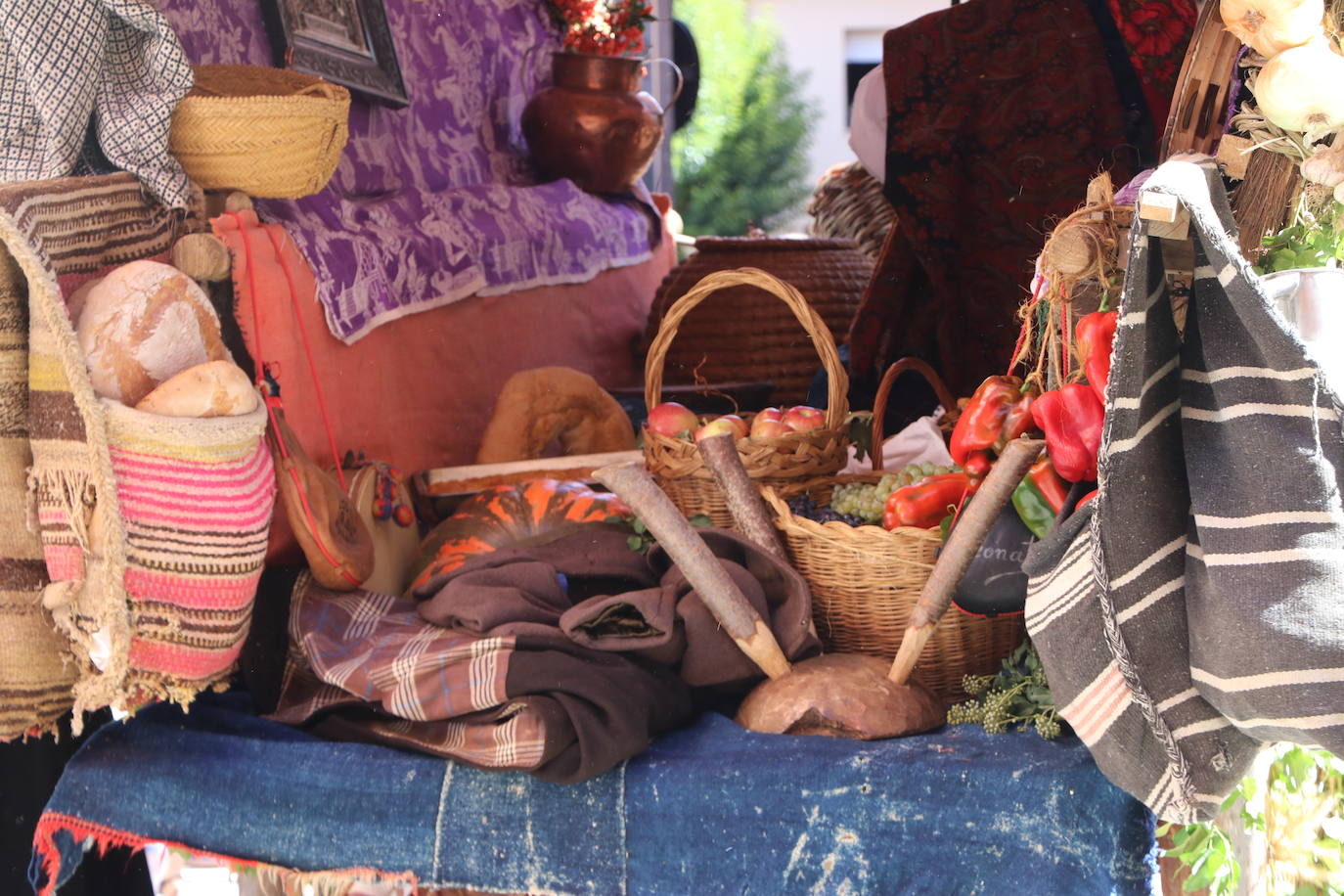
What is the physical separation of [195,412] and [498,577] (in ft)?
1.63

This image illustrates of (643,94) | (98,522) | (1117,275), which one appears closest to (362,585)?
(98,522)

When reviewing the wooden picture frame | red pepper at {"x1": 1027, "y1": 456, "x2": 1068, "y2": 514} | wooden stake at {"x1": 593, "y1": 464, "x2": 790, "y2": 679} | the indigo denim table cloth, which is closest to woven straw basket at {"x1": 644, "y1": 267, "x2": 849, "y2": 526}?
wooden stake at {"x1": 593, "y1": 464, "x2": 790, "y2": 679}

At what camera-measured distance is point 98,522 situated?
1.46 m

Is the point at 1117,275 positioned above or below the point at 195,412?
above

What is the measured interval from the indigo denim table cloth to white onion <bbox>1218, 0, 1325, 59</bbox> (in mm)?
777

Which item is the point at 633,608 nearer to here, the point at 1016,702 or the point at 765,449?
the point at 765,449

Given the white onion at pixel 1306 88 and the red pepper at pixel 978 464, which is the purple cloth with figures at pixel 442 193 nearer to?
the red pepper at pixel 978 464

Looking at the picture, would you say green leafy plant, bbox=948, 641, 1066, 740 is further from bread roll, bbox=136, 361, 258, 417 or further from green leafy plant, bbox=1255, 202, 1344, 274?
bread roll, bbox=136, 361, 258, 417

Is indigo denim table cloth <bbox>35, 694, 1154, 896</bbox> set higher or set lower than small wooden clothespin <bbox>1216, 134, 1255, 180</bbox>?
lower

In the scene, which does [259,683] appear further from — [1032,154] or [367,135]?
[1032,154]

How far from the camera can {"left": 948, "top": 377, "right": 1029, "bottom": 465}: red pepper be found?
1570 mm

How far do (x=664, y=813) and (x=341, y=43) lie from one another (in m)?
1.91

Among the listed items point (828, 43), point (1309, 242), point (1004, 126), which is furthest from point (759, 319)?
point (828, 43)

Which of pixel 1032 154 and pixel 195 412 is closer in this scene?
pixel 195 412
